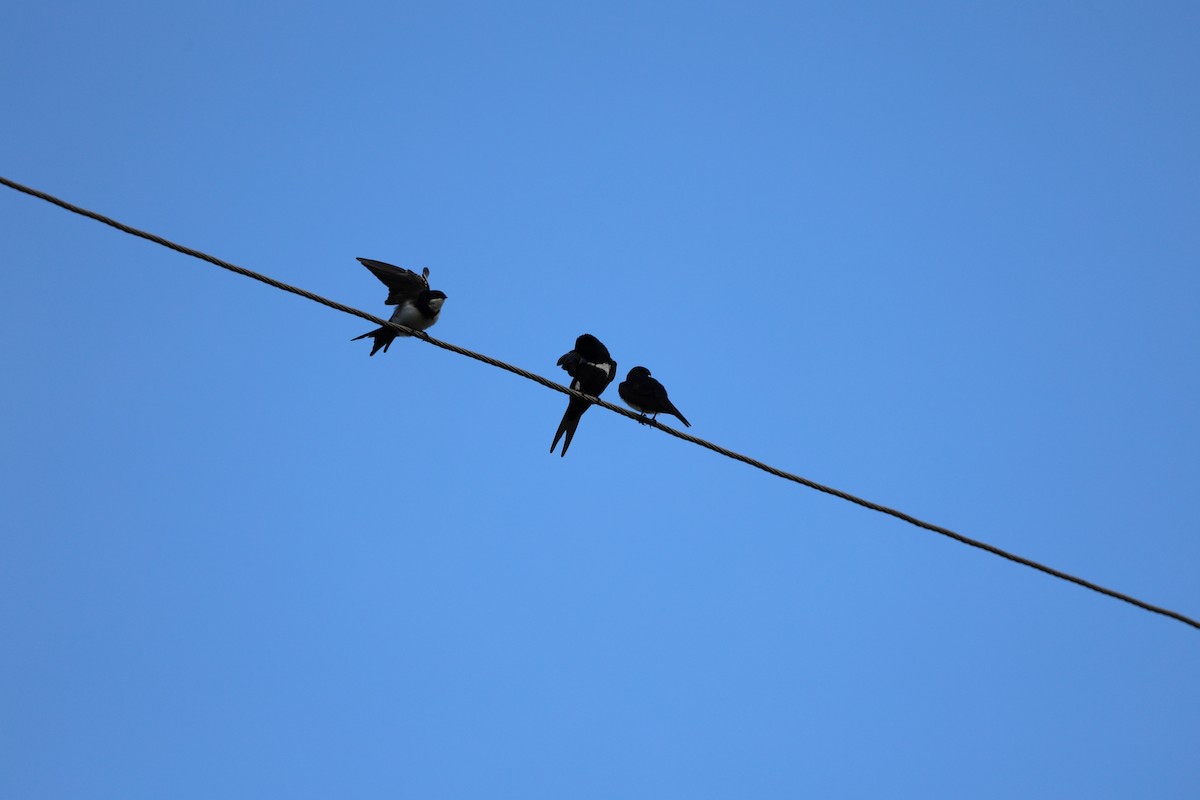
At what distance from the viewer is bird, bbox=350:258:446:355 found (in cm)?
736

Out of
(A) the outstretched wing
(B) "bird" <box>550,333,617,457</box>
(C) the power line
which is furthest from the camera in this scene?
(B) "bird" <box>550,333,617,457</box>

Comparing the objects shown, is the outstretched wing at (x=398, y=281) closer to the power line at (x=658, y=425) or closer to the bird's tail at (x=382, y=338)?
the bird's tail at (x=382, y=338)

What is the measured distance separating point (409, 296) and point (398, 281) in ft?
0.39

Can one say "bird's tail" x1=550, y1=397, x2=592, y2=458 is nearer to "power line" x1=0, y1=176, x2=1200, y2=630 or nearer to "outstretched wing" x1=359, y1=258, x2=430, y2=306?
"outstretched wing" x1=359, y1=258, x2=430, y2=306

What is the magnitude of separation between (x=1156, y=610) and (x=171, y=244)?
3.27 metres

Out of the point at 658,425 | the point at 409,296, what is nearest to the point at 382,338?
the point at 409,296

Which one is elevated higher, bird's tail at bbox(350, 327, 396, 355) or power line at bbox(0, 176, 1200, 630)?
bird's tail at bbox(350, 327, 396, 355)

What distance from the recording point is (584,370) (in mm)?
7812

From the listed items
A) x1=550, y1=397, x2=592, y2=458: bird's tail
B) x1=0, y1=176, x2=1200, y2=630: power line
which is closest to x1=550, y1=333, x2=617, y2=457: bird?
x1=550, y1=397, x2=592, y2=458: bird's tail

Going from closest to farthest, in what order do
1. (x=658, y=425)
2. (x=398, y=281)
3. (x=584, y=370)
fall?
1. (x=658, y=425)
2. (x=398, y=281)
3. (x=584, y=370)

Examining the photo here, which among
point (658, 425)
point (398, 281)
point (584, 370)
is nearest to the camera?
point (658, 425)

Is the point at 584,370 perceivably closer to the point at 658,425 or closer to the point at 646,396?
the point at 646,396

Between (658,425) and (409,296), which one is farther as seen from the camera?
(409,296)

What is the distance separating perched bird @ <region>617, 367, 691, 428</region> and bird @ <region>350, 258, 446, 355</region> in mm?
1354
